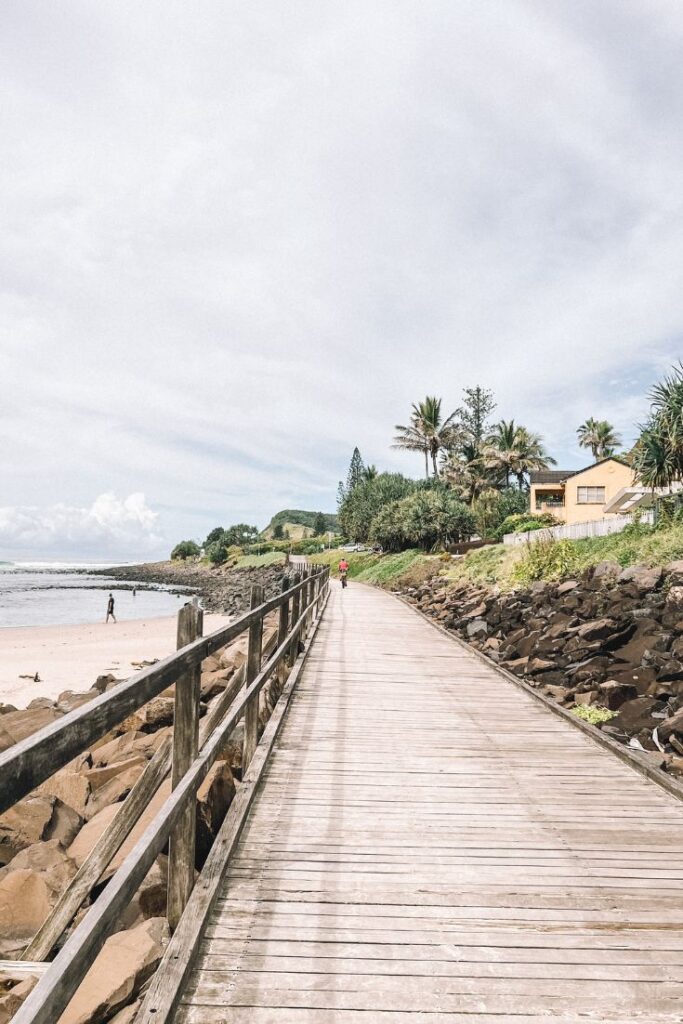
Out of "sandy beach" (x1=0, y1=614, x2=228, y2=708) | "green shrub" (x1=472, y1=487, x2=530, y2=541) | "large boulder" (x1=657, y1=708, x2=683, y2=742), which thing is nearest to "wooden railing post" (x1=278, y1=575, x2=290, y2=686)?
"large boulder" (x1=657, y1=708, x2=683, y2=742)

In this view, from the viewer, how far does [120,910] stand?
1.88 meters

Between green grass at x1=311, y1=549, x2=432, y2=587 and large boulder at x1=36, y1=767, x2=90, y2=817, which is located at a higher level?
green grass at x1=311, y1=549, x2=432, y2=587

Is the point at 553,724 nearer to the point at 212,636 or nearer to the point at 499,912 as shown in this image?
the point at 499,912

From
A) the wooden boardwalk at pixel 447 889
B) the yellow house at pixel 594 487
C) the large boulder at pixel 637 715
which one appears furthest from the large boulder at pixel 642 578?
the yellow house at pixel 594 487

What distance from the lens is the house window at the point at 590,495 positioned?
44.2 metres

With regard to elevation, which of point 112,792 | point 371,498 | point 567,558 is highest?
point 371,498

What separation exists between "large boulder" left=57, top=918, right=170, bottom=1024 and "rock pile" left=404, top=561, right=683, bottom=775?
13.6ft

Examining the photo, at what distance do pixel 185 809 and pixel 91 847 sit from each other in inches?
77.9

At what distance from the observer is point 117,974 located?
2645 millimetres

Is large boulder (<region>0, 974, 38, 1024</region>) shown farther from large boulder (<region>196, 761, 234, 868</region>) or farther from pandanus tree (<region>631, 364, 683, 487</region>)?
pandanus tree (<region>631, 364, 683, 487</region>)

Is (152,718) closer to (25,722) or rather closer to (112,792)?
(112,792)

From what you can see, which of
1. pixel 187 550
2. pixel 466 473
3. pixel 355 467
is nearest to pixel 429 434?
pixel 466 473

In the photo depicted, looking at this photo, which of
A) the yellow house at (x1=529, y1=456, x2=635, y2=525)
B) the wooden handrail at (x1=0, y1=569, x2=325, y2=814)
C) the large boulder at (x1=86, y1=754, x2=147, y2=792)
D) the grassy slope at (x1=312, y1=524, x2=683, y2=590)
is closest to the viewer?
the wooden handrail at (x1=0, y1=569, x2=325, y2=814)

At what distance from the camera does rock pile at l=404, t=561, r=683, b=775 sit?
255 inches
